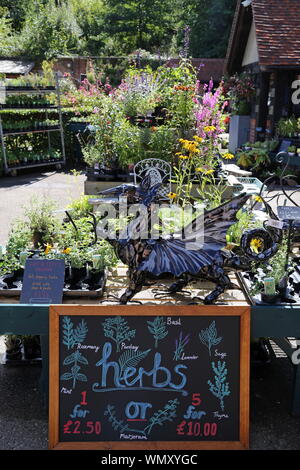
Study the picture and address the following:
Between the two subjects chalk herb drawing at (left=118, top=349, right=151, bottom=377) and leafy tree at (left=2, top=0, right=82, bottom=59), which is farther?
leafy tree at (left=2, top=0, right=82, bottom=59)

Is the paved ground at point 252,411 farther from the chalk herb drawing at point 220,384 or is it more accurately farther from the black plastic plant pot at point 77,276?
the black plastic plant pot at point 77,276

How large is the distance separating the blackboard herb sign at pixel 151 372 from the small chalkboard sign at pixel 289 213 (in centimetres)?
59

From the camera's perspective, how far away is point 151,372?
106 inches

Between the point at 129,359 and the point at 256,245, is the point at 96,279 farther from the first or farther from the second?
the point at 256,245

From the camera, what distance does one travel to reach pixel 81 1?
37.6 m

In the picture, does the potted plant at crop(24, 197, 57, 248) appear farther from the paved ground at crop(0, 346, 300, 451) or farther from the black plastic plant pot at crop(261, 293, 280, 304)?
the black plastic plant pot at crop(261, 293, 280, 304)

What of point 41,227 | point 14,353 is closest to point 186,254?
point 41,227

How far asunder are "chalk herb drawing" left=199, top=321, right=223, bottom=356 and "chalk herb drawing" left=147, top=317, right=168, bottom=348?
0.65 ft

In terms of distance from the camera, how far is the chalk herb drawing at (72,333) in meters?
2.69

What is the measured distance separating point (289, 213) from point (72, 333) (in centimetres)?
139

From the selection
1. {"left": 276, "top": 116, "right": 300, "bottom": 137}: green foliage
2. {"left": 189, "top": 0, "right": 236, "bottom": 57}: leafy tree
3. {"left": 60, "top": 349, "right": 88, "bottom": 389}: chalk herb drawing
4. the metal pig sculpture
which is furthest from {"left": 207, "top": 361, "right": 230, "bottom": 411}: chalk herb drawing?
{"left": 189, "top": 0, "right": 236, "bottom": 57}: leafy tree

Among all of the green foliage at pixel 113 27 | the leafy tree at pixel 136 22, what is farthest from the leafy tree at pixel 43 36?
the leafy tree at pixel 136 22

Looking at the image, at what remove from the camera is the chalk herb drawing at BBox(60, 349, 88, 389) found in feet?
8.81
